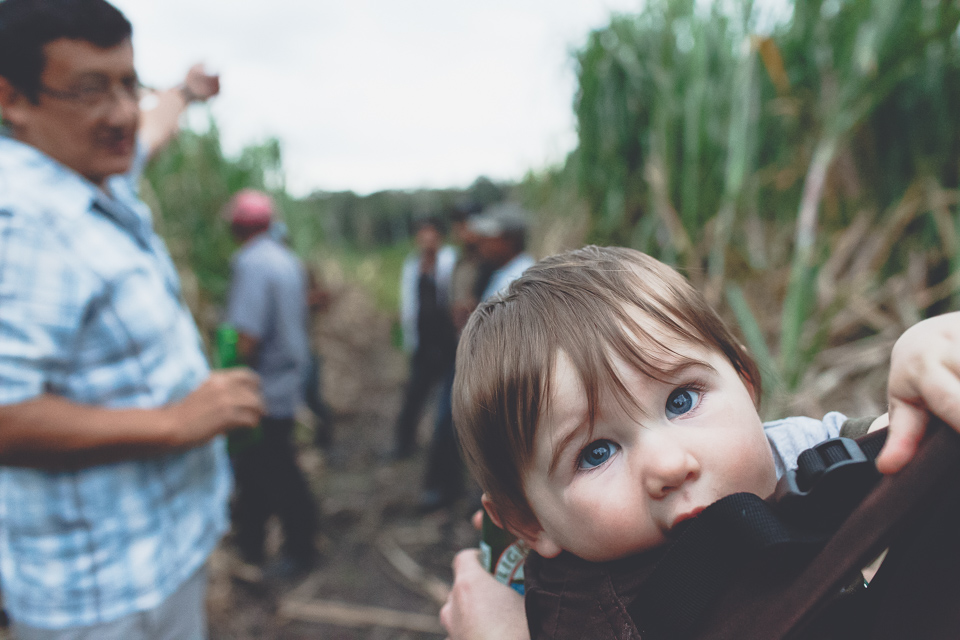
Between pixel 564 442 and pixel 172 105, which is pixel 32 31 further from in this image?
pixel 564 442

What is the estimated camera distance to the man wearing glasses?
0.97m

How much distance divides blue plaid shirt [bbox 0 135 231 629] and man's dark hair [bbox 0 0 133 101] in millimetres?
127

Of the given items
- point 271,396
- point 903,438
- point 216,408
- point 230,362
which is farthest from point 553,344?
point 271,396

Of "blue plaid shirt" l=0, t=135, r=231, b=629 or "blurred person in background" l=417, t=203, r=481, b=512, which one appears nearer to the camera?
"blue plaid shirt" l=0, t=135, r=231, b=629

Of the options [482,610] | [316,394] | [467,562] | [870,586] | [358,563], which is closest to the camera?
[870,586]

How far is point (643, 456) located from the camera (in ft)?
1.93

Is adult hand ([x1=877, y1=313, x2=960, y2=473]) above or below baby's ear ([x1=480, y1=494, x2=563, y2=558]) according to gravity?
above

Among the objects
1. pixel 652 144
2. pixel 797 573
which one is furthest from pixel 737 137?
pixel 797 573

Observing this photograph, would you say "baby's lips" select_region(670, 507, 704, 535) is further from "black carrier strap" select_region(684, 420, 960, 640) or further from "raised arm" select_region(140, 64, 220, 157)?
"raised arm" select_region(140, 64, 220, 157)

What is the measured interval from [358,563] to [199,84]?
2.65 metres

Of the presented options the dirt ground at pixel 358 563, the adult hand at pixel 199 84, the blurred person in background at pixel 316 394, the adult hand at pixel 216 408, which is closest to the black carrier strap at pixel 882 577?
the adult hand at pixel 216 408

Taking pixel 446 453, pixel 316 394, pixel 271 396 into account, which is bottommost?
pixel 446 453

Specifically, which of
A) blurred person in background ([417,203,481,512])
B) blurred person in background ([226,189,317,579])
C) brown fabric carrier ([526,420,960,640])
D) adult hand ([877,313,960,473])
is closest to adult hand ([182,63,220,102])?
blurred person in background ([226,189,317,579])

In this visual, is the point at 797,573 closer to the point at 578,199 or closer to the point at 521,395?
the point at 521,395
